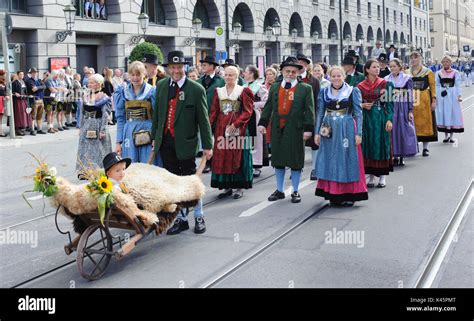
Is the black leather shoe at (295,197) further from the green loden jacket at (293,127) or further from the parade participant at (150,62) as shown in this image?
the parade participant at (150,62)

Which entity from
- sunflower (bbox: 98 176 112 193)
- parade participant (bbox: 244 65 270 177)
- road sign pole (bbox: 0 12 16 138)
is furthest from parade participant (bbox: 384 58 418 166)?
road sign pole (bbox: 0 12 16 138)

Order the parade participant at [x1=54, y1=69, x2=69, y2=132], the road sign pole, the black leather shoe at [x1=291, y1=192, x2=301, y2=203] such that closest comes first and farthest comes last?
the black leather shoe at [x1=291, y1=192, x2=301, y2=203] → the road sign pole → the parade participant at [x1=54, y1=69, x2=69, y2=132]

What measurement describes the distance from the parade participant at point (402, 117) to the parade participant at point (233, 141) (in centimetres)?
385

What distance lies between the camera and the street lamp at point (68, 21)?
21.5m

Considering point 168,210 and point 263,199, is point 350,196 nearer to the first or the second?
point 263,199

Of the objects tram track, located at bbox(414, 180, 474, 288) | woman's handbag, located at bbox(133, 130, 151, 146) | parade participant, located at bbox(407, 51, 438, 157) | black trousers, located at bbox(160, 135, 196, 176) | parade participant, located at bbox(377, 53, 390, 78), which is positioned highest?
parade participant, located at bbox(377, 53, 390, 78)

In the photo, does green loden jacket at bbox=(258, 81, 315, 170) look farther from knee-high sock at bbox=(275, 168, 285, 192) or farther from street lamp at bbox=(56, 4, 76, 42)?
street lamp at bbox=(56, 4, 76, 42)

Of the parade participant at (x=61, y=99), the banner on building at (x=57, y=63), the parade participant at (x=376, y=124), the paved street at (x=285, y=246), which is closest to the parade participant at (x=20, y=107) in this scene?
the parade participant at (x=61, y=99)

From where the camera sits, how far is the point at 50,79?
1875 centimetres

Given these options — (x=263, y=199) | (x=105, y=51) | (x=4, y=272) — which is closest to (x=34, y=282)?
(x=4, y=272)

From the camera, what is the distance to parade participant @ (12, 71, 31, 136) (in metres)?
17.6

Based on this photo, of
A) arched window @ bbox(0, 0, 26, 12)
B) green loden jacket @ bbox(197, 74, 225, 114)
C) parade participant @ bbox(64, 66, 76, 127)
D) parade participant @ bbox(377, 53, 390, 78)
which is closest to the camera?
green loden jacket @ bbox(197, 74, 225, 114)

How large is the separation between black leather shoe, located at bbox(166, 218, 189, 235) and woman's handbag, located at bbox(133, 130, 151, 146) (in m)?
1.02

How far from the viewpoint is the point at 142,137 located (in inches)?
288
